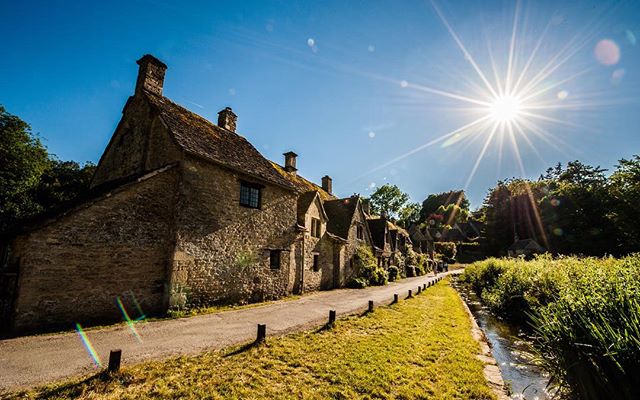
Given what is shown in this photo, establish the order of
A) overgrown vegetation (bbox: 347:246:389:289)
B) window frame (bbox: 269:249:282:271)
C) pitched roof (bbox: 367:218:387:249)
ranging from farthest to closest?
pitched roof (bbox: 367:218:387:249) < overgrown vegetation (bbox: 347:246:389:289) < window frame (bbox: 269:249:282:271)

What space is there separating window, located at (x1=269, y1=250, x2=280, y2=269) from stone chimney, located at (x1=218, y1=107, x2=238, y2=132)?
361 inches

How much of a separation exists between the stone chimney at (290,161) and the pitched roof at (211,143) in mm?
7970

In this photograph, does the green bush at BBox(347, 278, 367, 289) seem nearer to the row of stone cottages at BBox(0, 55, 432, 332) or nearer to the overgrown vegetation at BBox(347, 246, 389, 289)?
the overgrown vegetation at BBox(347, 246, 389, 289)

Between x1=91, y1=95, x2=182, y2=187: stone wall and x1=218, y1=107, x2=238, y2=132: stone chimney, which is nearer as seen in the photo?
x1=91, y1=95, x2=182, y2=187: stone wall

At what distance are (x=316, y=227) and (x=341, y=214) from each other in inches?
218

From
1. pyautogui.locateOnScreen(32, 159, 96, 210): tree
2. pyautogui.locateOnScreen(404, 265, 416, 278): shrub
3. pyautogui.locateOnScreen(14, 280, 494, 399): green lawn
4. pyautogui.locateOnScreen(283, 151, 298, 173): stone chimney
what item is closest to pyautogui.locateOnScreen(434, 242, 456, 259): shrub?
pyautogui.locateOnScreen(404, 265, 416, 278): shrub

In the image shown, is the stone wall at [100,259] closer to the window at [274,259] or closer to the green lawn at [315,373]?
the green lawn at [315,373]

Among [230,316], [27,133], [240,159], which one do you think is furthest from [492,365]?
[27,133]

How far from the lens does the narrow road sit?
5.23 metres

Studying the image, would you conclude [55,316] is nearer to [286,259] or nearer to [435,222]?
[286,259]

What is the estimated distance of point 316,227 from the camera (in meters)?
19.9

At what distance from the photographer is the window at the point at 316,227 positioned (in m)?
19.5

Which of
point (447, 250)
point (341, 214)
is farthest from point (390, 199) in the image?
point (341, 214)

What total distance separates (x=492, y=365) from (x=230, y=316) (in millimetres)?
8553
